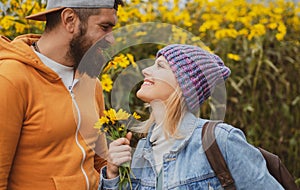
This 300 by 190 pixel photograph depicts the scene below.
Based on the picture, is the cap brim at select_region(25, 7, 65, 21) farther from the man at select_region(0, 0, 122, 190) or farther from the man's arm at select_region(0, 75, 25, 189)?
the man's arm at select_region(0, 75, 25, 189)

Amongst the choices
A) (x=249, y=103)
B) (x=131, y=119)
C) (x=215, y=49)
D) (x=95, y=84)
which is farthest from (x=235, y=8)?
(x=131, y=119)

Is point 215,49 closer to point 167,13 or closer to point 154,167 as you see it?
point 167,13

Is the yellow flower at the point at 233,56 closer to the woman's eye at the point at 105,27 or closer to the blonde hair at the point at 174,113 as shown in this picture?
the woman's eye at the point at 105,27

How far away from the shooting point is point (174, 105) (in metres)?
2.18

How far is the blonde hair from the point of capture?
218cm

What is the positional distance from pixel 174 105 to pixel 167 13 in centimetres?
Result: 263

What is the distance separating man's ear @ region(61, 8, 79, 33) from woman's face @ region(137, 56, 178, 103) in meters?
0.40

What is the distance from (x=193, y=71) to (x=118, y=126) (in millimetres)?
342

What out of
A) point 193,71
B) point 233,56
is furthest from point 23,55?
point 233,56

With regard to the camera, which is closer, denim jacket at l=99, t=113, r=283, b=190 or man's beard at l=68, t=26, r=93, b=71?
denim jacket at l=99, t=113, r=283, b=190

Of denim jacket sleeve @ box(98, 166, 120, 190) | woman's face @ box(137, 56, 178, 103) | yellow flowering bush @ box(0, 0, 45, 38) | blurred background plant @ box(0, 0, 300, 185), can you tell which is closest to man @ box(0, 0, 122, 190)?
denim jacket sleeve @ box(98, 166, 120, 190)

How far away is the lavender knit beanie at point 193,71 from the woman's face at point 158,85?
27mm

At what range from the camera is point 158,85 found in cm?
217

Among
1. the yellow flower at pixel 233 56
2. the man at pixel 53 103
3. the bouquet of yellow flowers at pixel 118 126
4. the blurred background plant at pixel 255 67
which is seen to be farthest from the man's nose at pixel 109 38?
the yellow flower at pixel 233 56
